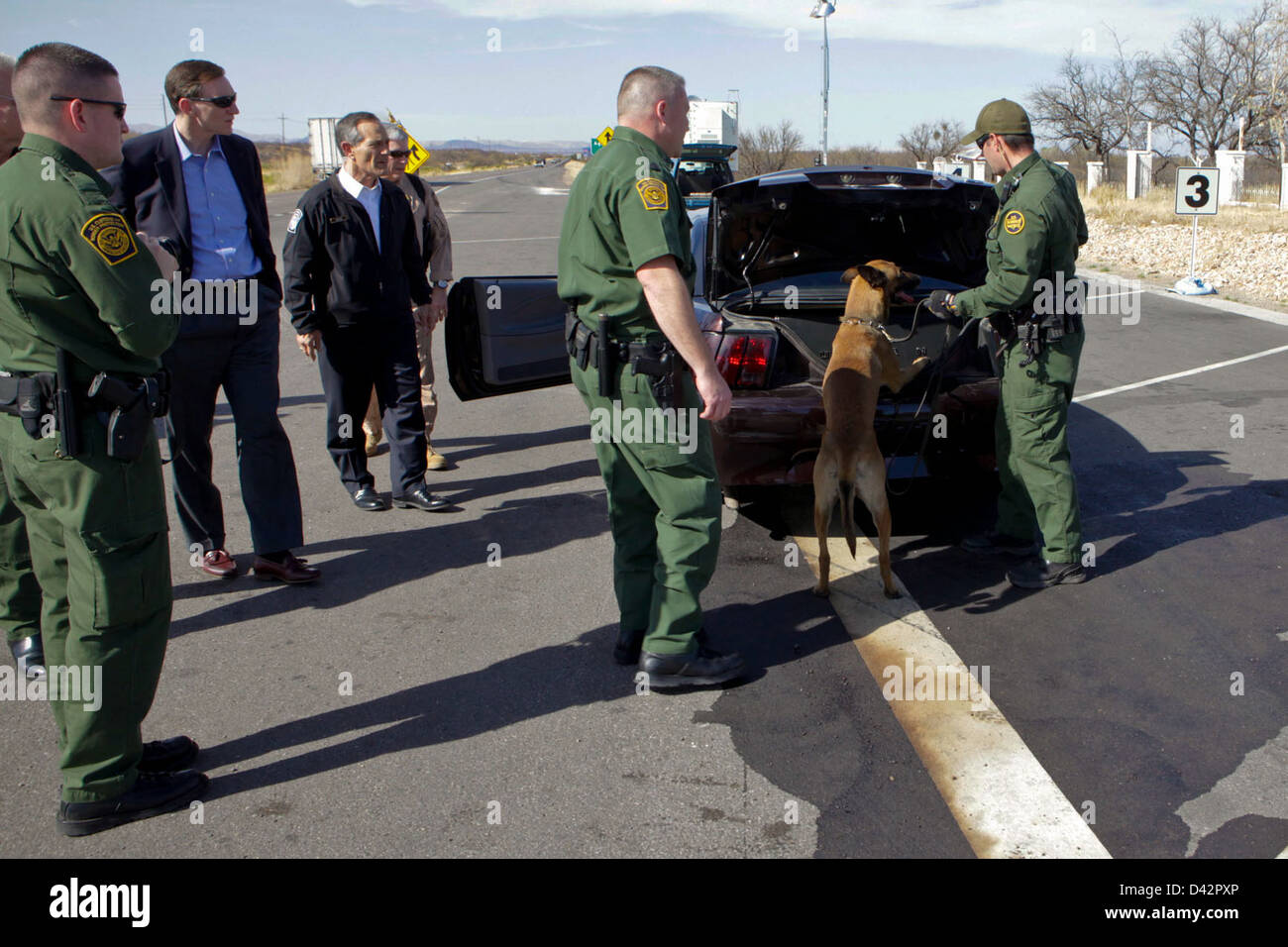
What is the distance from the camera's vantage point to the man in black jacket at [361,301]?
17.7ft

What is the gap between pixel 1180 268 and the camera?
17.6 metres

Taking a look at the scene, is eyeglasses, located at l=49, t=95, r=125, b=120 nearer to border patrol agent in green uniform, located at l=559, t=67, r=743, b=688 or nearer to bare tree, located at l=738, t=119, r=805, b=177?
border patrol agent in green uniform, located at l=559, t=67, r=743, b=688

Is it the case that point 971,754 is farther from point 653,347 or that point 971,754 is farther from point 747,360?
point 747,360

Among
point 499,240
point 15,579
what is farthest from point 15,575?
point 499,240

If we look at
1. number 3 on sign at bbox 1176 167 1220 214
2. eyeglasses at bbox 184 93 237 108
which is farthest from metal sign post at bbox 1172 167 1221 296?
eyeglasses at bbox 184 93 237 108

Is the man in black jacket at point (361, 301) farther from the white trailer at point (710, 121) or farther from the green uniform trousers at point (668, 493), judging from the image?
the white trailer at point (710, 121)

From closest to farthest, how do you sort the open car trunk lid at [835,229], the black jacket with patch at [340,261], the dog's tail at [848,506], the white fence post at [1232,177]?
the dog's tail at [848,506], the open car trunk lid at [835,229], the black jacket with patch at [340,261], the white fence post at [1232,177]

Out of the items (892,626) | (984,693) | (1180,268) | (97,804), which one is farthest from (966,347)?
(1180,268)

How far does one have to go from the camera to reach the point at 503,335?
588cm

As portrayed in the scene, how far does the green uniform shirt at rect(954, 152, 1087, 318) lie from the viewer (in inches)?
A: 168

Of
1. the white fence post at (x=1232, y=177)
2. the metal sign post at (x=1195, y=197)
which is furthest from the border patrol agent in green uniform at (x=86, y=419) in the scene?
the white fence post at (x=1232, y=177)

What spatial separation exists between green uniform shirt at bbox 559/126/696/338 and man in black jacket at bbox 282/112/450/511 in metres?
2.21

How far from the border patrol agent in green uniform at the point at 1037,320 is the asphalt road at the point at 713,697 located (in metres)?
0.34
